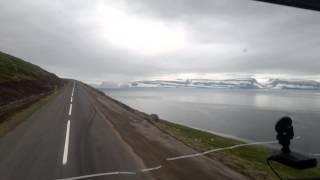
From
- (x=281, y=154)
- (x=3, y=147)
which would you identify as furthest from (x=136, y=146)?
(x=281, y=154)

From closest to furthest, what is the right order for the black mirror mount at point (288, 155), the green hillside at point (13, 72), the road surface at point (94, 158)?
the black mirror mount at point (288, 155) → the road surface at point (94, 158) → the green hillside at point (13, 72)

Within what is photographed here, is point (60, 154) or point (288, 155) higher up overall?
point (288, 155)

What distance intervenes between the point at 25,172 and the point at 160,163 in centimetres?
437

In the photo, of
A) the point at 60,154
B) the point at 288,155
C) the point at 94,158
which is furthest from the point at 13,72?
the point at 288,155

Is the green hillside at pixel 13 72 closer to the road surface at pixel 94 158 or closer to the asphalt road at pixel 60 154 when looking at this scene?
the asphalt road at pixel 60 154

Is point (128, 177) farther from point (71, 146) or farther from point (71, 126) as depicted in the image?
point (71, 126)

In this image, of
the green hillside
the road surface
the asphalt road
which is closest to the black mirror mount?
the road surface

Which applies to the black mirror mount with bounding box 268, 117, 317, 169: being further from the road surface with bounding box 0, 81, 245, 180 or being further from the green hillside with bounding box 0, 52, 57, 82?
the green hillside with bounding box 0, 52, 57, 82

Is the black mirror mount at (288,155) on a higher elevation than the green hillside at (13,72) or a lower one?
lower

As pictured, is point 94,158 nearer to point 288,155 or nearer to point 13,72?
point 288,155

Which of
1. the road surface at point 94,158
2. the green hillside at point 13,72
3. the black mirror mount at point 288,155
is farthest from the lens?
the green hillside at point 13,72

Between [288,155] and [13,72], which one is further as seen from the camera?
[13,72]

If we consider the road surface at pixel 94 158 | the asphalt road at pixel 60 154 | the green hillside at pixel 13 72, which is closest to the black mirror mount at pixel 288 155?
the road surface at pixel 94 158

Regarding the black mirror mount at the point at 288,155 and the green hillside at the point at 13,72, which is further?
the green hillside at the point at 13,72
